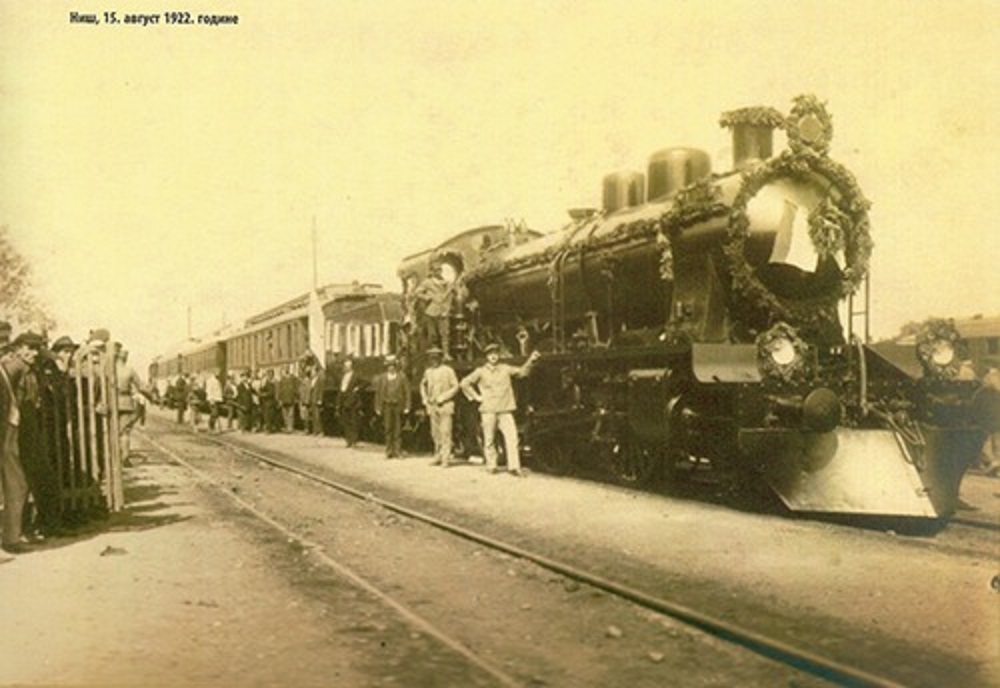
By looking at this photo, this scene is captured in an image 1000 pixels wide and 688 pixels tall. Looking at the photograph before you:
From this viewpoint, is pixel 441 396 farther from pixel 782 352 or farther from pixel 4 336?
pixel 4 336

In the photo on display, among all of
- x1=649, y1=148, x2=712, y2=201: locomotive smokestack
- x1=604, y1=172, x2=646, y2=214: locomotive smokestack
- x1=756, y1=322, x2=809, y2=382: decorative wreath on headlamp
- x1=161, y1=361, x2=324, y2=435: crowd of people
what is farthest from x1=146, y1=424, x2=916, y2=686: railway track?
x1=161, y1=361, x2=324, y2=435: crowd of people

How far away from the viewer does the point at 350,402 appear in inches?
754

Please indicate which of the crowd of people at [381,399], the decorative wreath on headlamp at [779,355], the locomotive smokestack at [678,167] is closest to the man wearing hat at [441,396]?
the crowd of people at [381,399]

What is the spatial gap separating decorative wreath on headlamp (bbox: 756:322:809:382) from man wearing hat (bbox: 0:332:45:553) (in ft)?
18.9

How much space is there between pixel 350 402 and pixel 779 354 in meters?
11.5

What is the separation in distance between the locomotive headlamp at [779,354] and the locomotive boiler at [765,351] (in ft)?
0.04

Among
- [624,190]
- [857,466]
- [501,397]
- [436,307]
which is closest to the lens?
[857,466]

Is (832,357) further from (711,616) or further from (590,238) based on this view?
(711,616)

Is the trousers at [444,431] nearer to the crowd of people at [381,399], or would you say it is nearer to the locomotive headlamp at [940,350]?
the crowd of people at [381,399]

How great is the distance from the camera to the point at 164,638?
532 cm

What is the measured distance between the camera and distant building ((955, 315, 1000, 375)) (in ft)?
53.6

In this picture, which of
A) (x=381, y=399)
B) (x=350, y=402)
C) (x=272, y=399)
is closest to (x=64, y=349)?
(x=381, y=399)

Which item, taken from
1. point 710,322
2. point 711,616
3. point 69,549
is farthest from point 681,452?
point 69,549

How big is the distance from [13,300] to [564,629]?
2222 cm
